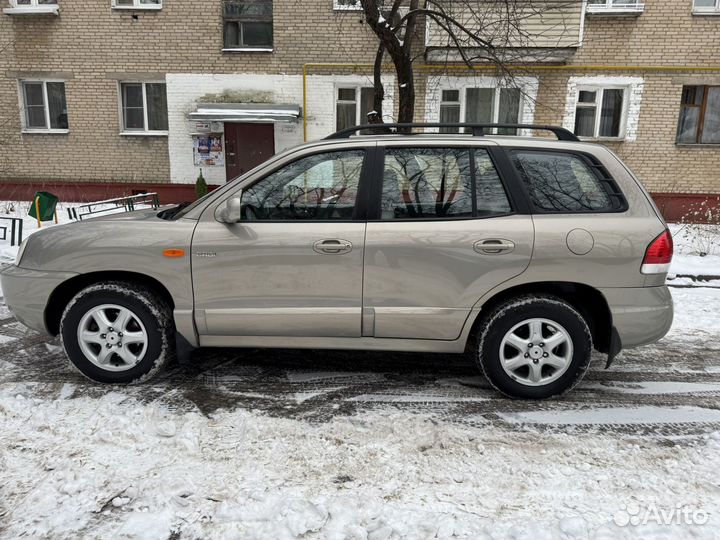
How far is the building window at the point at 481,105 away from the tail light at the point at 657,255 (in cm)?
1026

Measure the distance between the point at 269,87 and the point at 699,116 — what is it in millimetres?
10491

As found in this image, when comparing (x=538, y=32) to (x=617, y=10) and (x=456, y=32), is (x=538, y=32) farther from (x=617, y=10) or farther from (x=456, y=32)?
(x=617, y=10)

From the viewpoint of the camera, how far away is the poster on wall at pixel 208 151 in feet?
43.5

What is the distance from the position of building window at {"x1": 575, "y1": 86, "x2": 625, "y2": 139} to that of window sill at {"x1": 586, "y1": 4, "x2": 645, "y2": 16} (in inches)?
64.7

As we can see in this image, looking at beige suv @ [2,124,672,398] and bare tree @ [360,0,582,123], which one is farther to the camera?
bare tree @ [360,0,582,123]

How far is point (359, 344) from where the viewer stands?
363cm

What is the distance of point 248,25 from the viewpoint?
13000mm

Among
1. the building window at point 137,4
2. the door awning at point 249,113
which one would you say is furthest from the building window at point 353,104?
the building window at point 137,4

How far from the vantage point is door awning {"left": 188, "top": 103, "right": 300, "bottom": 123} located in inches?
488

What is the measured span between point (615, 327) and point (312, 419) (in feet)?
6.85

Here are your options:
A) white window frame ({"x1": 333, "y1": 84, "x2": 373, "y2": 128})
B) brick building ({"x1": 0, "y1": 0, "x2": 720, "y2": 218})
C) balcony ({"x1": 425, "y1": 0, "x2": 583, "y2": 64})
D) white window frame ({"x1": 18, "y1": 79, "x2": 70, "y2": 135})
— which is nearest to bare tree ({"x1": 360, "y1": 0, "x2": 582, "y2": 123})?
balcony ({"x1": 425, "y1": 0, "x2": 583, "y2": 64})

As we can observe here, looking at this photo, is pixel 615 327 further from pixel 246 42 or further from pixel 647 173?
pixel 246 42

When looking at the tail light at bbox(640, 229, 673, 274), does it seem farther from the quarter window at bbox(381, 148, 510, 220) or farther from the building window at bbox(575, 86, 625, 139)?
the building window at bbox(575, 86, 625, 139)

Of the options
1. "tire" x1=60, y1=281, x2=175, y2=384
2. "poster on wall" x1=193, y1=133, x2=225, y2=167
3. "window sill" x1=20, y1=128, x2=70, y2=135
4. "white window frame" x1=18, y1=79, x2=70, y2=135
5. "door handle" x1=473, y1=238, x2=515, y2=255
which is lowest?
"tire" x1=60, y1=281, x2=175, y2=384
